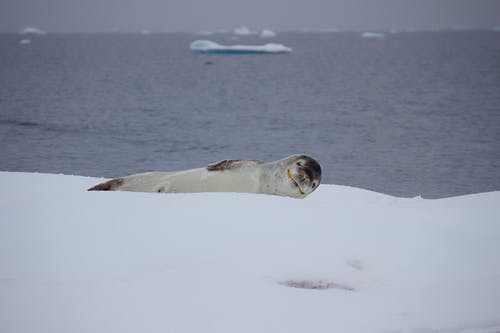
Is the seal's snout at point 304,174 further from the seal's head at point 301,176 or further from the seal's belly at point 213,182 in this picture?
the seal's belly at point 213,182

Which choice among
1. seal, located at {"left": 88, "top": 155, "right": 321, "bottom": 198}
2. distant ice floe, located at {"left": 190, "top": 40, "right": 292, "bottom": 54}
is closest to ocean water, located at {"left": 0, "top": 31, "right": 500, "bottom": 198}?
seal, located at {"left": 88, "top": 155, "right": 321, "bottom": 198}

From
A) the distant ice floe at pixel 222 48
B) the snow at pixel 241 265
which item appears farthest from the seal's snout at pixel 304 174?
the distant ice floe at pixel 222 48

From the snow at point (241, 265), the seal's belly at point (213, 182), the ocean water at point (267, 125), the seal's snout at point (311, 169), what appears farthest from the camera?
the ocean water at point (267, 125)

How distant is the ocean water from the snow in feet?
28.0

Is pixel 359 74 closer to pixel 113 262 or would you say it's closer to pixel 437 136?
pixel 437 136

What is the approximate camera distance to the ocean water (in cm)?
1580

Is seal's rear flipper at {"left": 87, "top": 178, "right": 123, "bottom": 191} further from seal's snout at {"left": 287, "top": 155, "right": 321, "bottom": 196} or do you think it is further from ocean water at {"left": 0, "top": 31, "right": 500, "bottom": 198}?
ocean water at {"left": 0, "top": 31, "right": 500, "bottom": 198}

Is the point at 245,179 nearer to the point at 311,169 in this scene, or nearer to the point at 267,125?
the point at 311,169

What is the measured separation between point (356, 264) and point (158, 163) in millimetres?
12175

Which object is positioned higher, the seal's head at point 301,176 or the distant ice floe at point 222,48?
the distant ice floe at point 222,48

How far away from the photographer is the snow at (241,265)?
389cm

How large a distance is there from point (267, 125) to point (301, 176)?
59.5 ft

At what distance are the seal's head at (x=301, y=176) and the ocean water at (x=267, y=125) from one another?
7.32m

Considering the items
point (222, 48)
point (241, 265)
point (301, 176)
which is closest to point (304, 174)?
point (301, 176)
